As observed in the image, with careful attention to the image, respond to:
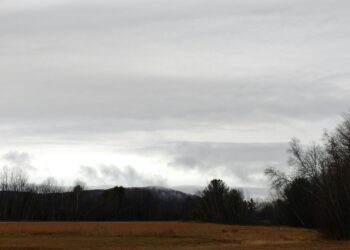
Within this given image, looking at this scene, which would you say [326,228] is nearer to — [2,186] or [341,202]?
[341,202]

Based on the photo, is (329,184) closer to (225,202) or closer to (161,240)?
(161,240)

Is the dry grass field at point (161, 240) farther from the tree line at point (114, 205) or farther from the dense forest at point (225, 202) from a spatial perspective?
the tree line at point (114, 205)

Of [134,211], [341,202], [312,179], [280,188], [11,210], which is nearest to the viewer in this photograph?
[341,202]

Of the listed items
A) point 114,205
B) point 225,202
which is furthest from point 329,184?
point 114,205

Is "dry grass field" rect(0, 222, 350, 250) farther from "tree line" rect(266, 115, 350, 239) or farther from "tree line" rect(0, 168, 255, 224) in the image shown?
"tree line" rect(0, 168, 255, 224)

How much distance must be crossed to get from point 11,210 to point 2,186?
1942cm

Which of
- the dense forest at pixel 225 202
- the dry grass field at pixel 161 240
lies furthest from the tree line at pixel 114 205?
the dry grass field at pixel 161 240

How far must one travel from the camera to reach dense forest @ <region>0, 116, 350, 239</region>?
5681cm

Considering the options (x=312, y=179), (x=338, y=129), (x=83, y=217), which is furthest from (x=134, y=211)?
(x=338, y=129)

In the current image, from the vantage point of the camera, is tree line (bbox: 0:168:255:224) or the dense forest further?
tree line (bbox: 0:168:255:224)

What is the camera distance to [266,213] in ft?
495

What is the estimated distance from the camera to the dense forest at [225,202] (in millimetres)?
56812

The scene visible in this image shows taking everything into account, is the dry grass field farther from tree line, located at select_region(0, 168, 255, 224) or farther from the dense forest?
tree line, located at select_region(0, 168, 255, 224)

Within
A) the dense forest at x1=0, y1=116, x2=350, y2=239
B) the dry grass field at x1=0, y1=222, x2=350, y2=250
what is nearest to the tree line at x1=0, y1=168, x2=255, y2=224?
the dense forest at x1=0, y1=116, x2=350, y2=239
